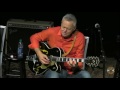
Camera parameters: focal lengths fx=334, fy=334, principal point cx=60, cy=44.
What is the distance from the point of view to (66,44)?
4219mm

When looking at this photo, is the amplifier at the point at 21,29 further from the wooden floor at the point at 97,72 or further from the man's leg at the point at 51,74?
the man's leg at the point at 51,74

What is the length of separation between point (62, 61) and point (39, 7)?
56.8 inches

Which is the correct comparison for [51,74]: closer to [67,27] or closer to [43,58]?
[43,58]

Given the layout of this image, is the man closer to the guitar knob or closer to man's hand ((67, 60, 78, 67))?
man's hand ((67, 60, 78, 67))

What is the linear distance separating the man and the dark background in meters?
1.39

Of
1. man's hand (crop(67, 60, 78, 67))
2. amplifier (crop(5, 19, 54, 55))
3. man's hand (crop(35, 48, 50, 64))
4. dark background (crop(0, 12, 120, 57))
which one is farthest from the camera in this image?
dark background (crop(0, 12, 120, 57))

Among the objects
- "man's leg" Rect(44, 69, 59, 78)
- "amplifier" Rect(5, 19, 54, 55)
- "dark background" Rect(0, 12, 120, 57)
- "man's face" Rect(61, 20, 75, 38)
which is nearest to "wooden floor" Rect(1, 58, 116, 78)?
"dark background" Rect(0, 12, 120, 57)

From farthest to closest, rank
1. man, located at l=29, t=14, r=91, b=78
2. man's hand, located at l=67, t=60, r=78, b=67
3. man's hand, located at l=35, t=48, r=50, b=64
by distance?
man's hand, located at l=35, t=48, r=50, b=64 < man, located at l=29, t=14, r=91, b=78 < man's hand, located at l=67, t=60, r=78, b=67

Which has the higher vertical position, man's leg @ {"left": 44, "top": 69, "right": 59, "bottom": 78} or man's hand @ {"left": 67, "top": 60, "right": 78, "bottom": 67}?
man's hand @ {"left": 67, "top": 60, "right": 78, "bottom": 67}

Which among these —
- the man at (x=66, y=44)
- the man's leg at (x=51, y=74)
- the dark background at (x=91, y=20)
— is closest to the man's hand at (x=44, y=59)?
the man at (x=66, y=44)

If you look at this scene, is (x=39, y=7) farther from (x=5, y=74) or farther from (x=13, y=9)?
(x=5, y=74)

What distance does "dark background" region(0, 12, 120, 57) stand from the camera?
5.66 meters
